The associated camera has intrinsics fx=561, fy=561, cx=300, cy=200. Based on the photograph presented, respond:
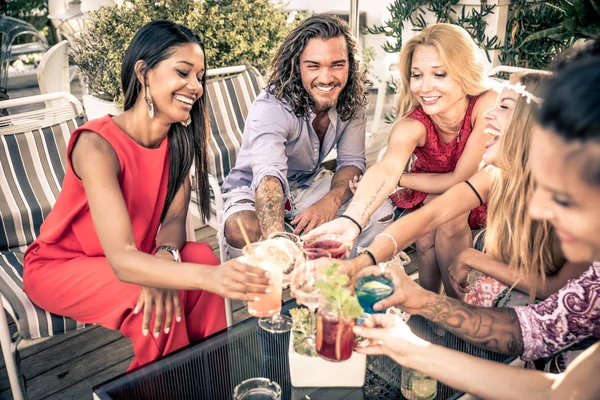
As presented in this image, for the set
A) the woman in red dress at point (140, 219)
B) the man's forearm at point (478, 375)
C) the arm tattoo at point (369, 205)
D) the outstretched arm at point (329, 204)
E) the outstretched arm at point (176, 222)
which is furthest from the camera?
the outstretched arm at point (329, 204)

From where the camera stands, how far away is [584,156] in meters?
1.18

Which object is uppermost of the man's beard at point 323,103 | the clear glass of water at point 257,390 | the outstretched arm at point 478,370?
the man's beard at point 323,103

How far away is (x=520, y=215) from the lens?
85.6 inches

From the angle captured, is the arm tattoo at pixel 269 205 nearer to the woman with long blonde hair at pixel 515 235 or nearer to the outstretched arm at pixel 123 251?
the outstretched arm at pixel 123 251

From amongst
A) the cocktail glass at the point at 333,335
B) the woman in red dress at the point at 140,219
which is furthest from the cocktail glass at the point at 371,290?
the woman in red dress at the point at 140,219

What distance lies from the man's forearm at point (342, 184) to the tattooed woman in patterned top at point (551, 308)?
3.96 ft

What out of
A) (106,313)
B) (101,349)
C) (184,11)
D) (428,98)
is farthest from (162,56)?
(184,11)

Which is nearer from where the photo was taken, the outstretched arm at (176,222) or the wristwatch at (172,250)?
the wristwatch at (172,250)

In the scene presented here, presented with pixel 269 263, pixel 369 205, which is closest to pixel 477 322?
pixel 269 263

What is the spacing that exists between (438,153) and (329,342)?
164 cm

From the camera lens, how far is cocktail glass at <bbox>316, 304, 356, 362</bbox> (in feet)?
5.23

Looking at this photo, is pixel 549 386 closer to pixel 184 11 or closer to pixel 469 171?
pixel 469 171

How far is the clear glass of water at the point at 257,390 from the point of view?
1.80 m

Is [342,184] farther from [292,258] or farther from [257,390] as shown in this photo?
[257,390]
